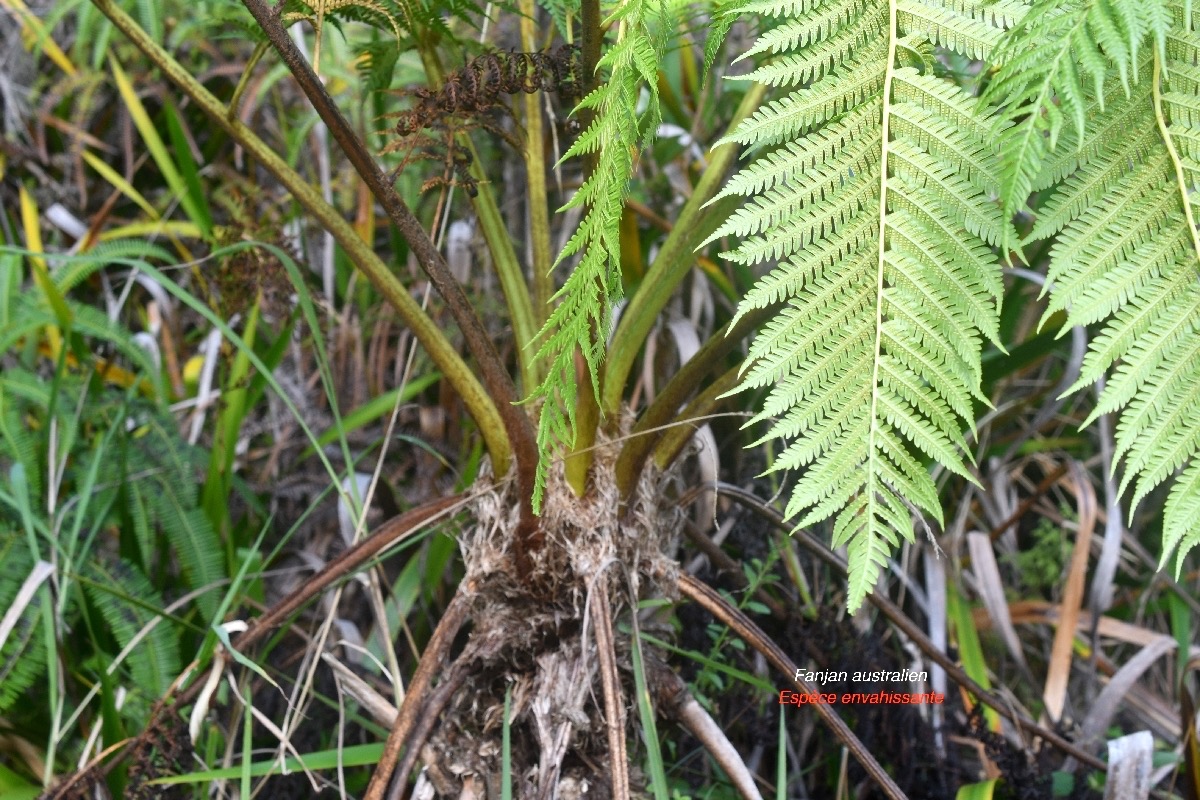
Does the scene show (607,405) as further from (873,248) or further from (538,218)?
(873,248)

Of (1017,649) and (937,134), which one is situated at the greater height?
(937,134)

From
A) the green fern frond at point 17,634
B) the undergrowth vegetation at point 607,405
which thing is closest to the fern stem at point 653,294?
the undergrowth vegetation at point 607,405

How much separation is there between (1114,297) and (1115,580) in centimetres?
123

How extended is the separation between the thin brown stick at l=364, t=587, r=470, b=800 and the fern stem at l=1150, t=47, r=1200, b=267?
2.17 feet

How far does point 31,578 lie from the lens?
1.06 metres

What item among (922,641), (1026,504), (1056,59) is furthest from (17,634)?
(1026,504)

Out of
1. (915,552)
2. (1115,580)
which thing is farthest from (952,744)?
(1115,580)

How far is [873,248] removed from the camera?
1.98 ft

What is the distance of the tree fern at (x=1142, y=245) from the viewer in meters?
0.57

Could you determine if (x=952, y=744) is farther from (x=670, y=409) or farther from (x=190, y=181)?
(x=190, y=181)

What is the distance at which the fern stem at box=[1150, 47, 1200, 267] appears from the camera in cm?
58

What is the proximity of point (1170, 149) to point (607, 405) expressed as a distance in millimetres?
495

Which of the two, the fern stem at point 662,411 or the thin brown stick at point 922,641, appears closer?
the fern stem at point 662,411

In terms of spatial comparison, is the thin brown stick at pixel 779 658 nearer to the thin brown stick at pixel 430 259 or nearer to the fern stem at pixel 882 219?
the thin brown stick at pixel 430 259
